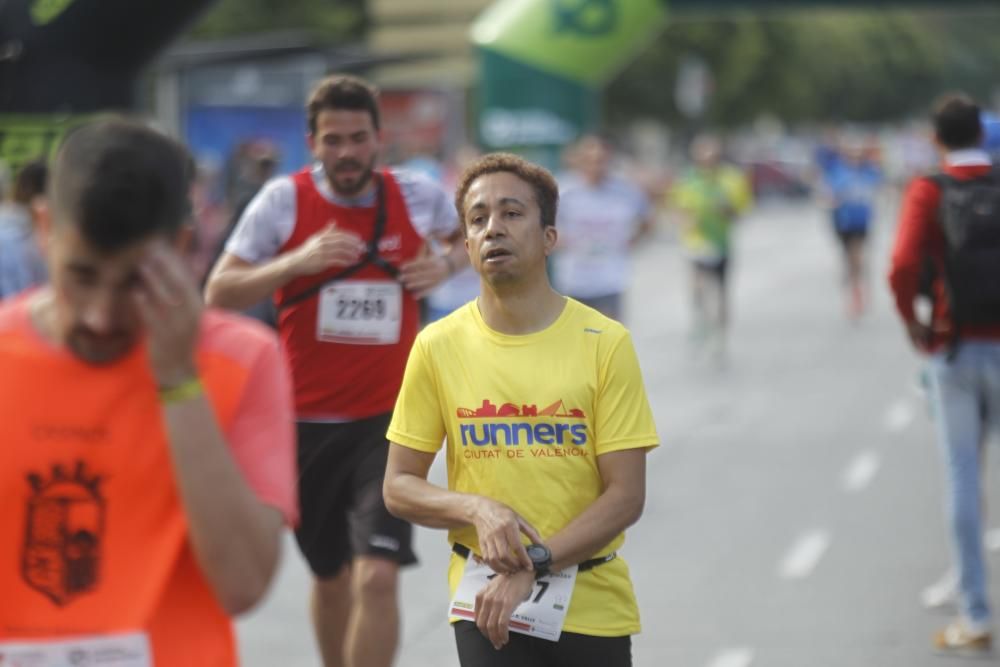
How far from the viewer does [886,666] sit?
6.83 metres

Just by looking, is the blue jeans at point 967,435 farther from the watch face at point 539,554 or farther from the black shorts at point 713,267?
the black shorts at point 713,267

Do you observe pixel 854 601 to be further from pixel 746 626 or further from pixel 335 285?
pixel 335 285

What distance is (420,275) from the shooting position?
18.7ft

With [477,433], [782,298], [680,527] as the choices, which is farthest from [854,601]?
[782,298]

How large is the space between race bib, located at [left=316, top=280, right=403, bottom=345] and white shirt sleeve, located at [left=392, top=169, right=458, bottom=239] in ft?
0.77

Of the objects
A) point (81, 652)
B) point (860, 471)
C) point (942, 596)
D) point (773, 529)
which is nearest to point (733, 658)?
point (942, 596)

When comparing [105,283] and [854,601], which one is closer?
[105,283]

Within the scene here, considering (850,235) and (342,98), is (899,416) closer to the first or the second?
(850,235)

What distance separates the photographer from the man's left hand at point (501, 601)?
3.91 m

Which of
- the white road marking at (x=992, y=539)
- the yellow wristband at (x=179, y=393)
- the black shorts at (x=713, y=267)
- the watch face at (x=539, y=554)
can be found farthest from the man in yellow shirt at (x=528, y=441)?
the black shorts at (x=713, y=267)

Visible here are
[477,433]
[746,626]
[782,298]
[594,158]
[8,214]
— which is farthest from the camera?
[782,298]

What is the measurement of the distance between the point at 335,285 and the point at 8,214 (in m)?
4.20

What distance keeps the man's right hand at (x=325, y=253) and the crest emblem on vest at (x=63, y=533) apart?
8.48 ft

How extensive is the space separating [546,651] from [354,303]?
184 cm
